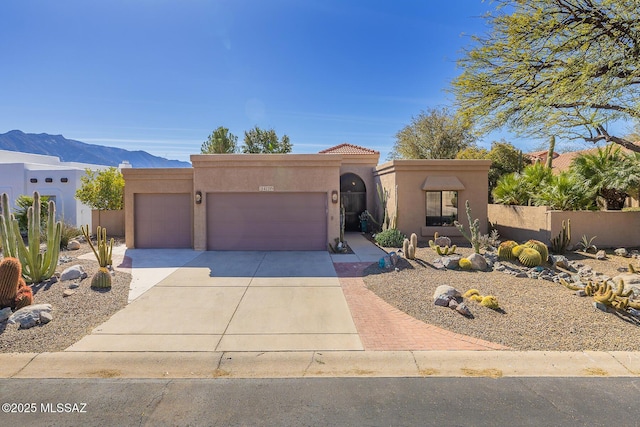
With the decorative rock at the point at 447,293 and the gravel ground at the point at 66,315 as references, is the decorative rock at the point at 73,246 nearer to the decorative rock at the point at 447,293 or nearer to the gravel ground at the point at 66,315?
the gravel ground at the point at 66,315

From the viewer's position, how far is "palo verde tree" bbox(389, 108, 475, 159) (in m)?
28.1

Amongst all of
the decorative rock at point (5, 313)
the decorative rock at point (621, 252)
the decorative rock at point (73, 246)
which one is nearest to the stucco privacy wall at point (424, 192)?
the decorative rock at point (621, 252)

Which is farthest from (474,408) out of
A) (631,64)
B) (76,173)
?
(76,173)

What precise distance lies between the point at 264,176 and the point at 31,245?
734 centimetres

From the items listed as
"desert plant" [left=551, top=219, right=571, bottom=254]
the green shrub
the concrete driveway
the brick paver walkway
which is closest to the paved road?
the brick paver walkway

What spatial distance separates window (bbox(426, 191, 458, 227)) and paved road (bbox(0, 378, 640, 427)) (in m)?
11.1

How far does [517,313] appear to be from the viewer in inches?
263

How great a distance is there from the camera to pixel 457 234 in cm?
1505

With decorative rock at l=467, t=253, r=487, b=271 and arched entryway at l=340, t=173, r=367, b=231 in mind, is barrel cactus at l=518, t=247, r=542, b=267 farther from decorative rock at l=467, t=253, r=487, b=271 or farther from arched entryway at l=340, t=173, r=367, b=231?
arched entryway at l=340, t=173, r=367, b=231

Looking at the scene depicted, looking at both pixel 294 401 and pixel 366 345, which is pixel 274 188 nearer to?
pixel 366 345

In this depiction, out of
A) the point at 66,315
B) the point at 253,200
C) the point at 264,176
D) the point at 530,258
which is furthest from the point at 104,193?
the point at 530,258

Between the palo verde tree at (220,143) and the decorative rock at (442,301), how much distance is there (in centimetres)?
2719

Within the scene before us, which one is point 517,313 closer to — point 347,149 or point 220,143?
point 347,149

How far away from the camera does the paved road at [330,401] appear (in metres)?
3.75
